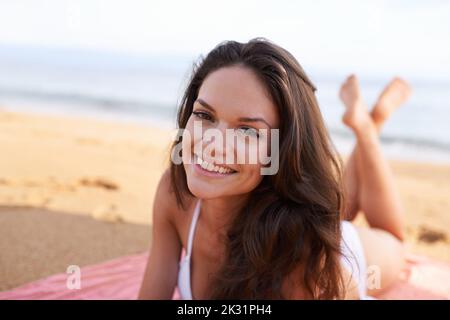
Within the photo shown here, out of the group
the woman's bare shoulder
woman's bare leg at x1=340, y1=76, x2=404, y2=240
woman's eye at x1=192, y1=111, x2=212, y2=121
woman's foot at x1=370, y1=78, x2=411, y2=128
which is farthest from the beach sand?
woman's foot at x1=370, y1=78, x2=411, y2=128

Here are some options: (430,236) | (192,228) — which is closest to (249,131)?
(192,228)

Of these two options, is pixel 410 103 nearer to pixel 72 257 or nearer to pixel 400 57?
pixel 400 57

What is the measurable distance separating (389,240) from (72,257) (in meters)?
2.26

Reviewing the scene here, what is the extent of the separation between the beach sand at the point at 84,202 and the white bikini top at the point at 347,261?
0.56 meters

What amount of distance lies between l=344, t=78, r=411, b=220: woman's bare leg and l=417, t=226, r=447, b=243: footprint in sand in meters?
1.41

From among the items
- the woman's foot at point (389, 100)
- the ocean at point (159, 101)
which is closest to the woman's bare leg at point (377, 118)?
the woman's foot at point (389, 100)

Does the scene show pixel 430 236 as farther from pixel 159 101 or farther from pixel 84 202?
pixel 159 101

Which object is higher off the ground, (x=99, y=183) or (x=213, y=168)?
(x=213, y=168)

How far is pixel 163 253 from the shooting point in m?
2.43

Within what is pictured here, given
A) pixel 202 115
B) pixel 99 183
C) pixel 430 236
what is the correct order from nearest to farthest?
pixel 202 115 → pixel 430 236 → pixel 99 183

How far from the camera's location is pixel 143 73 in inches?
1171

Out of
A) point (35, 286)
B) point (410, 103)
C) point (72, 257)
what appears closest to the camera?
point (35, 286)

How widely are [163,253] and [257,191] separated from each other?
2.05 feet

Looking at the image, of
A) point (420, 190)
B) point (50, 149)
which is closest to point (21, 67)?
point (50, 149)
